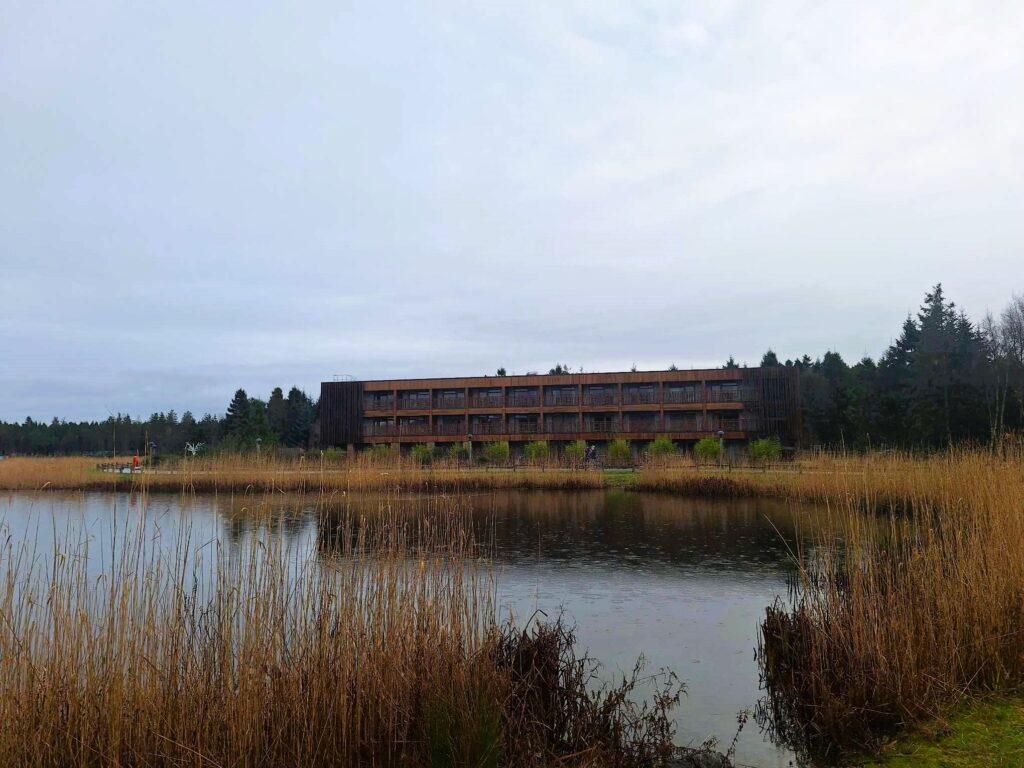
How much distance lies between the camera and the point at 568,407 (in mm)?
51969

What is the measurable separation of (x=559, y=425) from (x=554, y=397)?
85.6 inches

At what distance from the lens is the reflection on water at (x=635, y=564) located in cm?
592

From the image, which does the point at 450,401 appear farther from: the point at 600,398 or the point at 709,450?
the point at 709,450

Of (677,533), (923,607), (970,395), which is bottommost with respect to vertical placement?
(677,533)

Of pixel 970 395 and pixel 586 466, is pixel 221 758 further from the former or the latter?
pixel 970 395

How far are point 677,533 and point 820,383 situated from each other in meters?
44.7

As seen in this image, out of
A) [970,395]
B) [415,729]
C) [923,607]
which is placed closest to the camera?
[415,729]

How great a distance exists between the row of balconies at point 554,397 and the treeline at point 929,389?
702 centimetres

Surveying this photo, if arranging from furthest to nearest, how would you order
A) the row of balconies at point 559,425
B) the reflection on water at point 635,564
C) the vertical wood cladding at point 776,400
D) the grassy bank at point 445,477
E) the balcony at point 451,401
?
the balcony at point 451,401, the row of balconies at point 559,425, the vertical wood cladding at point 776,400, the grassy bank at point 445,477, the reflection on water at point 635,564

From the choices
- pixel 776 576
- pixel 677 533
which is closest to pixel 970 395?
pixel 677 533

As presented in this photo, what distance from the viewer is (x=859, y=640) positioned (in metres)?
5.11

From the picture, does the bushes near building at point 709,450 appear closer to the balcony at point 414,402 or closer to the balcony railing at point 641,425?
the balcony railing at point 641,425

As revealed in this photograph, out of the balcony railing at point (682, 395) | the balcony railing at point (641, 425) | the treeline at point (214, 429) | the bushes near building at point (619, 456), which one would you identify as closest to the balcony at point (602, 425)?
the balcony railing at point (641, 425)

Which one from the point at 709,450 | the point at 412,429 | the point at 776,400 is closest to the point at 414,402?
the point at 412,429
